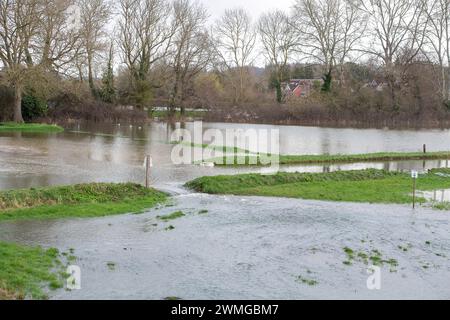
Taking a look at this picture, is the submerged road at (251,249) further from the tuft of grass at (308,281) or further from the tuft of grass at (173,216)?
the tuft of grass at (173,216)

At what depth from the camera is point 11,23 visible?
145 feet

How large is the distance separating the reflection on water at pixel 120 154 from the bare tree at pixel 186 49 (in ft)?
84.0

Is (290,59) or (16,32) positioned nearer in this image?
(16,32)

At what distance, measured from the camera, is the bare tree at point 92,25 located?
49.2 m

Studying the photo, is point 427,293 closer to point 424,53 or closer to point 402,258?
point 402,258

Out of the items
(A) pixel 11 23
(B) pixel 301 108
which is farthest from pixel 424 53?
(A) pixel 11 23

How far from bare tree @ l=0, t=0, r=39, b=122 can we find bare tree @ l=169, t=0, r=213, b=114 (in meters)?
25.8

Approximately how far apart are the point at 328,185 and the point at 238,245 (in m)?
9.70

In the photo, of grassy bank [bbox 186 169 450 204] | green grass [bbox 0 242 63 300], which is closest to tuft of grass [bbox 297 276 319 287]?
green grass [bbox 0 242 63 300]

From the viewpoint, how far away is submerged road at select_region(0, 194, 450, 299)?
10234 mm

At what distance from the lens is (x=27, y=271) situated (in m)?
10.3

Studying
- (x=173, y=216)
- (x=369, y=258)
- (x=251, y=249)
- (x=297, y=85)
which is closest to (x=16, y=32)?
(x=173, y=216)

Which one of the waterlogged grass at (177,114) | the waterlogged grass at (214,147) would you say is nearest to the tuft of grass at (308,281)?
the waterlogged grass at (214,147)

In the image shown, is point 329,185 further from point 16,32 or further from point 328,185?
point 16,32
